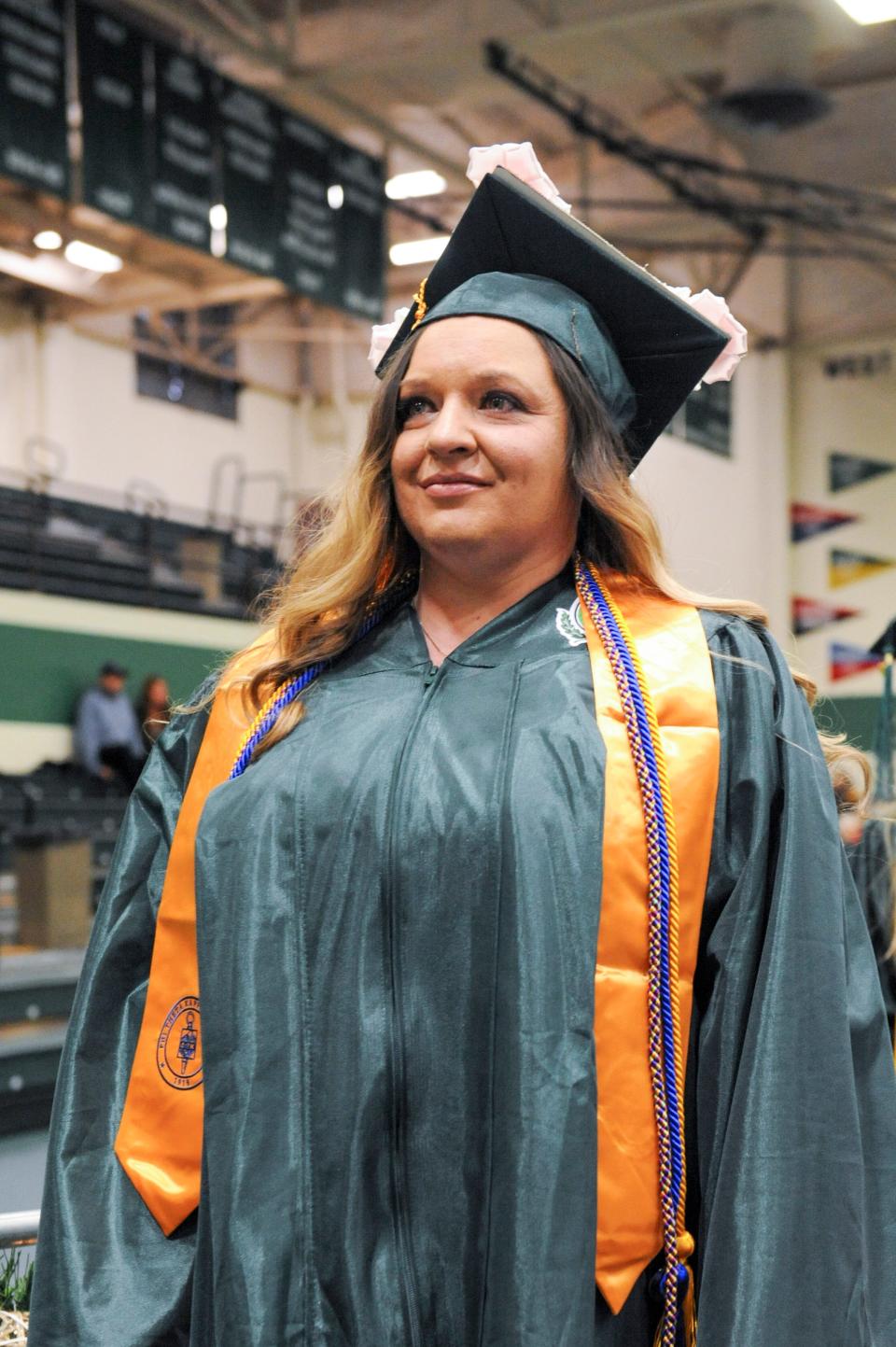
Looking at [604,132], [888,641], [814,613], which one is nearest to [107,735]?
[604,132]

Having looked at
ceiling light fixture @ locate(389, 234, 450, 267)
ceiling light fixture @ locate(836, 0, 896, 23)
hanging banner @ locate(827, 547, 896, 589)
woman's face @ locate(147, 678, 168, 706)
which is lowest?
woman's face @ locate(147, 678, 168, 706)

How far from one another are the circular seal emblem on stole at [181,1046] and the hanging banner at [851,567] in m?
15.7

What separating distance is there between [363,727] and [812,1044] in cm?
60

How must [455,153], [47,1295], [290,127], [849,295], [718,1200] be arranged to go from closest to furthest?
[718,1200]
[47,1295]
[290,127]
[455,153]
[849,295]

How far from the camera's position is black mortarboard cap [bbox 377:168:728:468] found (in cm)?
187

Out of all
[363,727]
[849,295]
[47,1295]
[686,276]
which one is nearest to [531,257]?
[363,727]

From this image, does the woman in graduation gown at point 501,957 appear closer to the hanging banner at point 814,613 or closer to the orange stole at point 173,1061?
the orange stole at point 173,1061

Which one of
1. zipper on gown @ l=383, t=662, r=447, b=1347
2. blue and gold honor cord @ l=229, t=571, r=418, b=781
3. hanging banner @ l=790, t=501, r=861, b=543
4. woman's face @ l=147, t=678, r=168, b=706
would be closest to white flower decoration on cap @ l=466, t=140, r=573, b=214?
blue and gold honor cord @ l=229, t=571, r=418, b=781

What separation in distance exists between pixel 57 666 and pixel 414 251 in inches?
209

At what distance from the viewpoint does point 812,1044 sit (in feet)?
5.13

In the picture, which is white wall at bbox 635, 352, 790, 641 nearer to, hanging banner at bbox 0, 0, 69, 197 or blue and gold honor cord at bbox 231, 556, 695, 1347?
hanging banner at bbox 0, 0, 69, 197

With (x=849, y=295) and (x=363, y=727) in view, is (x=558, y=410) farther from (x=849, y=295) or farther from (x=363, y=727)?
(x=849, y=295)

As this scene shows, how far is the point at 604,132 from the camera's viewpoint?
12.0 metres

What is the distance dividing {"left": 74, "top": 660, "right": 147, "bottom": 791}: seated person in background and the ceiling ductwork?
6.24 m
